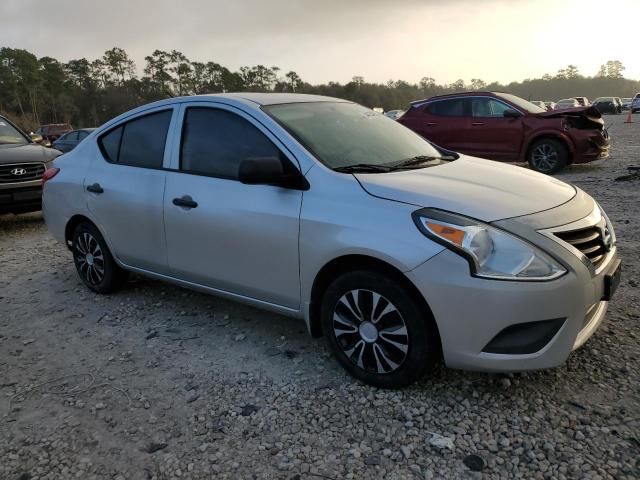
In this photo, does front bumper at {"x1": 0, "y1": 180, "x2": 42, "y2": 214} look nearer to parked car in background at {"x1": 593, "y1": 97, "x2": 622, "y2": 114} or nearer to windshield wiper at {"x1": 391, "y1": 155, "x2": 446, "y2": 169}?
windshield wiper at {"x1": 391, "y1": 155, "x2": 446, "y2": 169}

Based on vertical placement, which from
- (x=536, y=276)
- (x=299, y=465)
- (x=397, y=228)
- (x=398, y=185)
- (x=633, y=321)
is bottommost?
(x=299, y=465)

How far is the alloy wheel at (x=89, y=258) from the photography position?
4582 mm

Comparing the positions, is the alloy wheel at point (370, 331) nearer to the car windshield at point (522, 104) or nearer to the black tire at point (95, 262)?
the black tire at point (95, 262)

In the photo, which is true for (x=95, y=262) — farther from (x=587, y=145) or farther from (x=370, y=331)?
(x=587, y=145)

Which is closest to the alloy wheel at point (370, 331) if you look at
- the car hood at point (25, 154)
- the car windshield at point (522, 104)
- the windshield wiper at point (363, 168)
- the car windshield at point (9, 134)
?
the windshield wiper at point (363, 168)

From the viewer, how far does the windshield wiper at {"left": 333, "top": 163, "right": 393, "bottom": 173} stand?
10.3ft

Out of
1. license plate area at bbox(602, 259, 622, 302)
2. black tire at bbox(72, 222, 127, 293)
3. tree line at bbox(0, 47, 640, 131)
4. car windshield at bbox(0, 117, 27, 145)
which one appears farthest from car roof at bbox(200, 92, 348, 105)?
tree line at bbox(0, 47, 640, 131)

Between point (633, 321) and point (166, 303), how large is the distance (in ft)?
11.8

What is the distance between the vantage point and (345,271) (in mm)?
2951

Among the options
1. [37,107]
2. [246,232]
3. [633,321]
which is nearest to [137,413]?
[246,232]

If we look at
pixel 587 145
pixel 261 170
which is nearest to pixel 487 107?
pixel 587 145

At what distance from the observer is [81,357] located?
11.7ft

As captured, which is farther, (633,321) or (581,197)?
(633,321)

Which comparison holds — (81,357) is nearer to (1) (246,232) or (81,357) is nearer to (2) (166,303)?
(2) (166,303)
